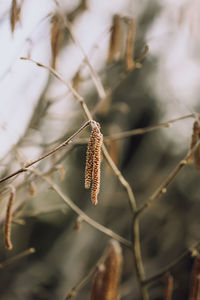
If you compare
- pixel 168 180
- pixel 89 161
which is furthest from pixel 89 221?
pixel 89 161

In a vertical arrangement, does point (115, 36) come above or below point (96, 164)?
above

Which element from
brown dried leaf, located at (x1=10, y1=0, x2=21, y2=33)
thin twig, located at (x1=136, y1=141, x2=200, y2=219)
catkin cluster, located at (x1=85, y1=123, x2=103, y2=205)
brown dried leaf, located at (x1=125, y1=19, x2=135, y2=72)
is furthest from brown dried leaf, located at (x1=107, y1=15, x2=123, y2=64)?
catkin cluster, located at (x1=85, y1=123, x2=103, y2=205)

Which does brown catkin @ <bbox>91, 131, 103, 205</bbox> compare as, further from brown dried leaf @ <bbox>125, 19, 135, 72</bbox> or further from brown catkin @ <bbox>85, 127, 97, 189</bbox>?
brown dried leaf @ <bbox>125, 19, 135, 72</bbox>

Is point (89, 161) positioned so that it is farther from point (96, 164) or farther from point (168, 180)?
point (168, 180)

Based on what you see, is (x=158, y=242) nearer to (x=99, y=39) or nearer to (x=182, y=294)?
(x=182, y=294)

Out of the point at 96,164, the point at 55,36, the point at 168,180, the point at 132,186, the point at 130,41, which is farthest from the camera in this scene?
the point at 132,186

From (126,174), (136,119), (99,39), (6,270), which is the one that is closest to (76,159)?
(126,174)

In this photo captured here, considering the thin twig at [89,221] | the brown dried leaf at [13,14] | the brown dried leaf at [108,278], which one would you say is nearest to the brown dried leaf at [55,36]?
the brown dried leaf at [13,14]
